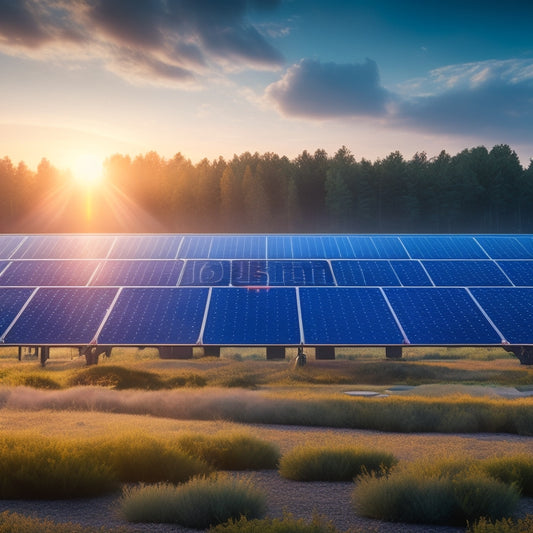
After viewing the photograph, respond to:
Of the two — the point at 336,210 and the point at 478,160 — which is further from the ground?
the point at 478,160

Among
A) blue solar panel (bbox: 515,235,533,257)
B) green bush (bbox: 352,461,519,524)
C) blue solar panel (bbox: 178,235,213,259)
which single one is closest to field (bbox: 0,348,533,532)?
green bush (bbox: 352,461,519,524)

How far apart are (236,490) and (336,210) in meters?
106

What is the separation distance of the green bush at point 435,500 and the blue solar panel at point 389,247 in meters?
28.1

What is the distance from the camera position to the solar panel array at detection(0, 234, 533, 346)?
1152 inches

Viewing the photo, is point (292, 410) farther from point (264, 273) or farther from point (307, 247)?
point (307, 247)

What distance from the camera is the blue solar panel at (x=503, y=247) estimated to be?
38.3m

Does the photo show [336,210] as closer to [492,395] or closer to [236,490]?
[492,395]

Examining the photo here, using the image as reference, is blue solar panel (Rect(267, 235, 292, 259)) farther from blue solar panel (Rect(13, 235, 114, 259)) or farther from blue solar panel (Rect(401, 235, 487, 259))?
blue solar panel (Rect(13, 235, 114, 259))

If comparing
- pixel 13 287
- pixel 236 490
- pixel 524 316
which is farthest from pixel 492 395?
pixel 13 287

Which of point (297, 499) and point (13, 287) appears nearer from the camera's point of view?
point (297, 499)

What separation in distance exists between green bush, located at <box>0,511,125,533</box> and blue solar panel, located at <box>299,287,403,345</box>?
65.1 feet

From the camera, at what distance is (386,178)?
376 ft

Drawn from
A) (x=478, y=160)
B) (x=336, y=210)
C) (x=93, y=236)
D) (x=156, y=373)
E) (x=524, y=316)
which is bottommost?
(x=156, y=373)

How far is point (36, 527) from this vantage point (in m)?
8.71
